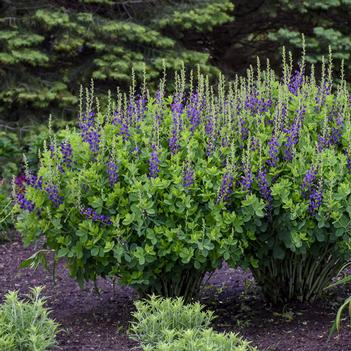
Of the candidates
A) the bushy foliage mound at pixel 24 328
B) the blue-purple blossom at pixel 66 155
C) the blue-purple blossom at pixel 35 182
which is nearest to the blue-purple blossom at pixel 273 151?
the blue-purple blossom at pixel 66 155

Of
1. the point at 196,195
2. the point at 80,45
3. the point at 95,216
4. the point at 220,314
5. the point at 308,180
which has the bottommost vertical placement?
the point at 220,314

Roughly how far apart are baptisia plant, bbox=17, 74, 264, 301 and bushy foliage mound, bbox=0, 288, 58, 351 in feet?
1.41

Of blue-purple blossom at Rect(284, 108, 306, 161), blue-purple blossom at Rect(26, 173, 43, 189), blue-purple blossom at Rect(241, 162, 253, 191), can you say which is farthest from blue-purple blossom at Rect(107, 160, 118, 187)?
blue-purple blossom at Rect(284, 108, 306, 161)

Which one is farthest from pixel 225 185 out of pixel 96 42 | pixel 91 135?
pixel 96 42

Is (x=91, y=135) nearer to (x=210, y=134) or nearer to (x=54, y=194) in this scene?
(x=54, y=194)

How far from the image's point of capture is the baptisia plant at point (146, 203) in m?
3.79

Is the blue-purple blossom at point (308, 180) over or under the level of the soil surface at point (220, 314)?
over

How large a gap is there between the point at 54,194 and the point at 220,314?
1.25 m

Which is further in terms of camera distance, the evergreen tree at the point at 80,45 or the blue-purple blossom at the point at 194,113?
the evergreen tree at the point at 80,45

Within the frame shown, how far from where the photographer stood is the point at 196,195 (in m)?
3.89

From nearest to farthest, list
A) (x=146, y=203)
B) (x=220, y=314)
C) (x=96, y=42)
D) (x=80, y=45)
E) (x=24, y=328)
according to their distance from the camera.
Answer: (x=24, y=328)
(x=146, y=203)
(x=220, y=314)
(x=96, y=42)
(x=80, y=45)

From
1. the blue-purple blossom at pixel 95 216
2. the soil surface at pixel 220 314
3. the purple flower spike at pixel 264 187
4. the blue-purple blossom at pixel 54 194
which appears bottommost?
the soil surface at pixel 220 314

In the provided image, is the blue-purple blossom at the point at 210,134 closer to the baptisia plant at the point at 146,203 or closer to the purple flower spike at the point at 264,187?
the baptisia plant at the point at 146,203

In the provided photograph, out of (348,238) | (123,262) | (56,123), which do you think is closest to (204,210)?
(123,262)
